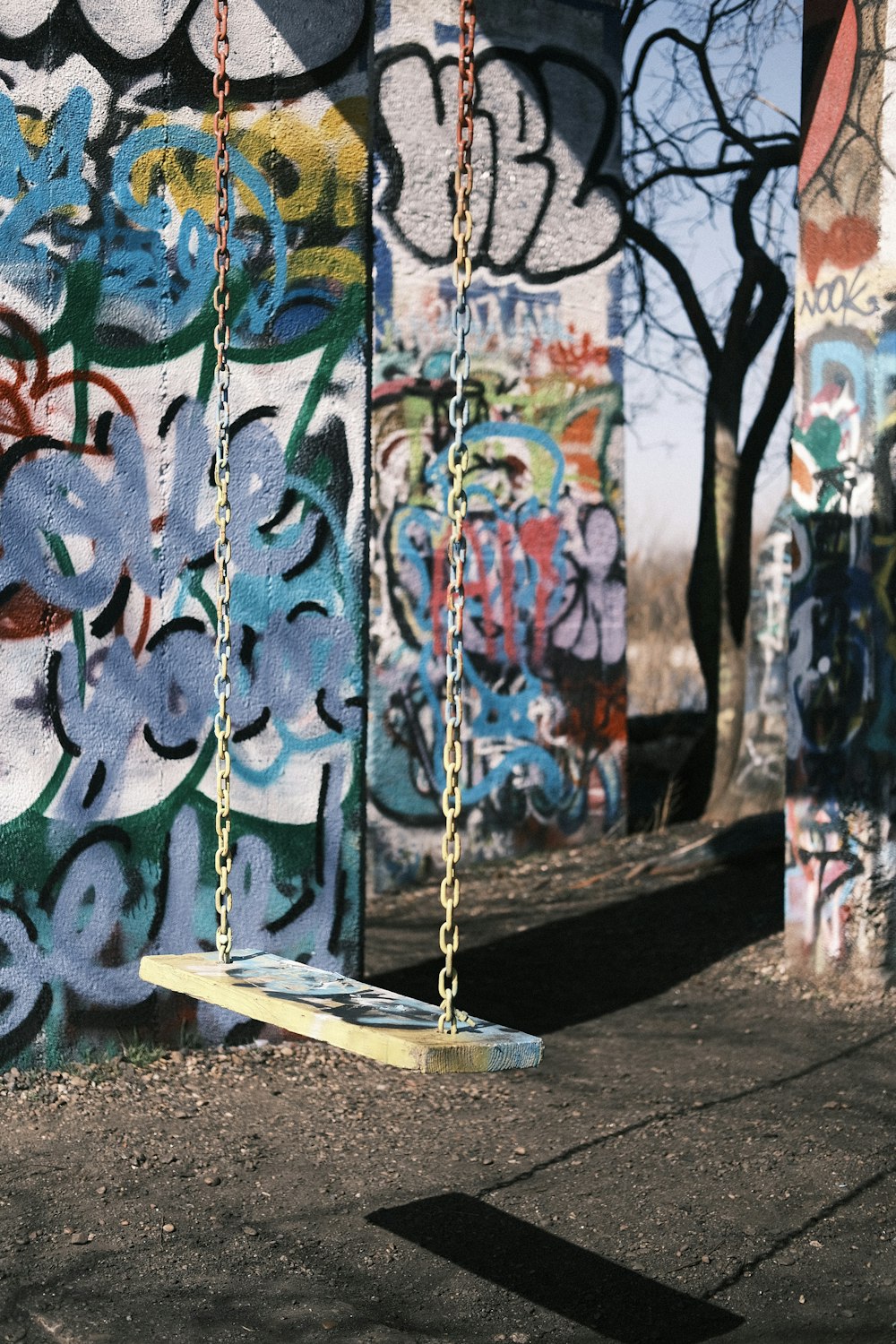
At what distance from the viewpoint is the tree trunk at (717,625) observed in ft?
39.0

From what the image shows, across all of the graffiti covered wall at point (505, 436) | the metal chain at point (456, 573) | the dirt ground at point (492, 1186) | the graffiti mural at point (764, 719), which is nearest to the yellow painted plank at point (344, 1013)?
the metal chain at point (456, 573)

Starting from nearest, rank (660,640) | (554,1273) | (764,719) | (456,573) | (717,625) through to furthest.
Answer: (456,573) < (554,1273) < (764,719) < (717,625) < (660,640)

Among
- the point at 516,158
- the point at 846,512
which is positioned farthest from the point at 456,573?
the point at 516,158

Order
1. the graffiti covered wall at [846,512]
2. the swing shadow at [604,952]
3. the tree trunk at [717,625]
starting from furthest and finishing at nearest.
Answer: the tree trunk at [717,625]
the swing shadow at [604,952]
the graffiti covered wall at [846,512]

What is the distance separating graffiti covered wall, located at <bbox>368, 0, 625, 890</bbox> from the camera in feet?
31.2

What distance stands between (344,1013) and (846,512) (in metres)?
4.12

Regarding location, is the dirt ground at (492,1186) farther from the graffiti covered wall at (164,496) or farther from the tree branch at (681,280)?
the tree branch at (681,280)

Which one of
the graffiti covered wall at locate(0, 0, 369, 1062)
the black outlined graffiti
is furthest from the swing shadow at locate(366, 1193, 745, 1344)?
the black outlined graffiti

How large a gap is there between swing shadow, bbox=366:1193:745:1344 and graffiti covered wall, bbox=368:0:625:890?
199 inches

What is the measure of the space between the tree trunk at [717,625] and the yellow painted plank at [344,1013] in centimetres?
769

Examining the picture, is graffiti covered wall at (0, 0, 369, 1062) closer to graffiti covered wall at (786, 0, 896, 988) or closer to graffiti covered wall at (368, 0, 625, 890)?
graffiti covered wall at (786, 0, 896, 988)

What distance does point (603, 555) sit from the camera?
10.8 m

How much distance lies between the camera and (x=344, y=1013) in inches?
153

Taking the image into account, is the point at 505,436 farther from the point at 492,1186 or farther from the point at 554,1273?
the point at 554,1273
